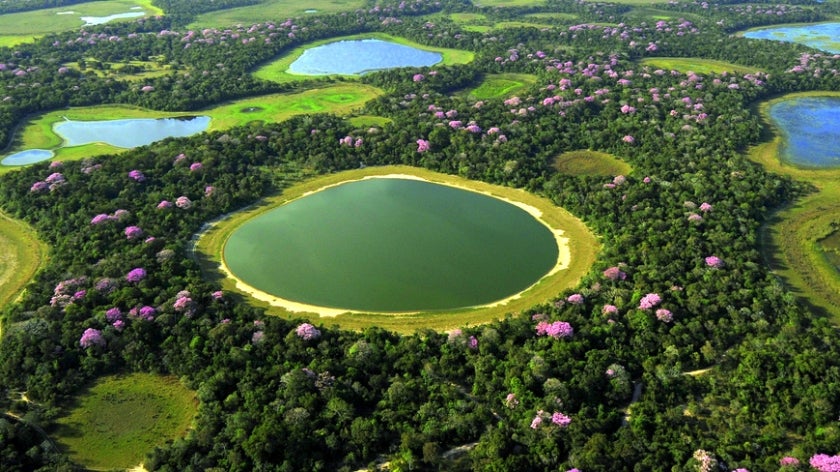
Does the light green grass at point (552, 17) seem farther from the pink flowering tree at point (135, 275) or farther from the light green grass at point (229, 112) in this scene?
the pink flowering tree at point (135, 275)

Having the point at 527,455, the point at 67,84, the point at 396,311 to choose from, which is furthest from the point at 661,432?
the point at 67,84

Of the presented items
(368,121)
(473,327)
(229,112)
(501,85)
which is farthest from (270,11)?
(473,327)

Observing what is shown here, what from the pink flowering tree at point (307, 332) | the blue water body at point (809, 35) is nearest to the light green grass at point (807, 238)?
the pink flowering tree at point (307, 332)

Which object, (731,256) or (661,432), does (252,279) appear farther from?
(731,256)

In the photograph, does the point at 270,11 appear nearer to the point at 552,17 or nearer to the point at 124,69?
the point at 124,69

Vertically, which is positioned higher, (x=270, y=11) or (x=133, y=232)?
(x=270, y=11)

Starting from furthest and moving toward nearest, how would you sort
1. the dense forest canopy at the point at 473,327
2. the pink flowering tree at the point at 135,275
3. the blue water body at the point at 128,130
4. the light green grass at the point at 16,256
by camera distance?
1. the blue water body at the point at 128,130
2. the light green grass at the point at 16,256
3. the pink flowering tree at the point at 135,275
4. the dense forest canopy at the point at 473,327
